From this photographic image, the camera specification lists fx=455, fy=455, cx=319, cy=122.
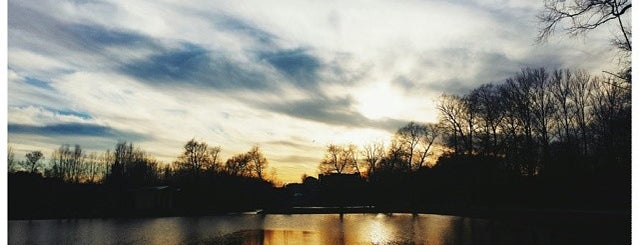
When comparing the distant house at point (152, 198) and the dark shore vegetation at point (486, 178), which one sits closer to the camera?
the dark shore vegetation at point (486, 178)

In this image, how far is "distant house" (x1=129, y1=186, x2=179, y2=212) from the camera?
2161 inches

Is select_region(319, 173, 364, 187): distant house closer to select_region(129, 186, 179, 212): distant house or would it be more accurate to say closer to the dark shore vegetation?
the dark shore vegetation

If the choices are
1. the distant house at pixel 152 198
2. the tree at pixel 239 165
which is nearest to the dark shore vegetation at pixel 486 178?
the distant house at pixel 152 198

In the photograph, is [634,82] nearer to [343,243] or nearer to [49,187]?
[343,243]

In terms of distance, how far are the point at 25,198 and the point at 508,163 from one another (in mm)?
51251

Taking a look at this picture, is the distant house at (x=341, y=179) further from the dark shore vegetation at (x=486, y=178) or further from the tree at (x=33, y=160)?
the tree at (x=33, y=160)

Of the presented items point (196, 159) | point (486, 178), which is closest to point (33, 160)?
point (196, 159)

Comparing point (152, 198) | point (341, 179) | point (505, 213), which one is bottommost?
point (152, 198)

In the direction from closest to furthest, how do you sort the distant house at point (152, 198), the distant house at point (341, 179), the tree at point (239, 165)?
1. the distant house at point (152, 198)
2. the distant house at point (341, 179)
3. the tree at point (239, 165)

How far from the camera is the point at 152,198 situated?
55.7 meters

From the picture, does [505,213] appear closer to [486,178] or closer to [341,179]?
[486,178]

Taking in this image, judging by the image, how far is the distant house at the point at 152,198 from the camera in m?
54.9

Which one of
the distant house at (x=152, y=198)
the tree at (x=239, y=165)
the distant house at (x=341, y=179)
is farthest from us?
the tree at (x=239, y=165)

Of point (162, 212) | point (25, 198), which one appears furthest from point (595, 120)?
point (25, 198)
